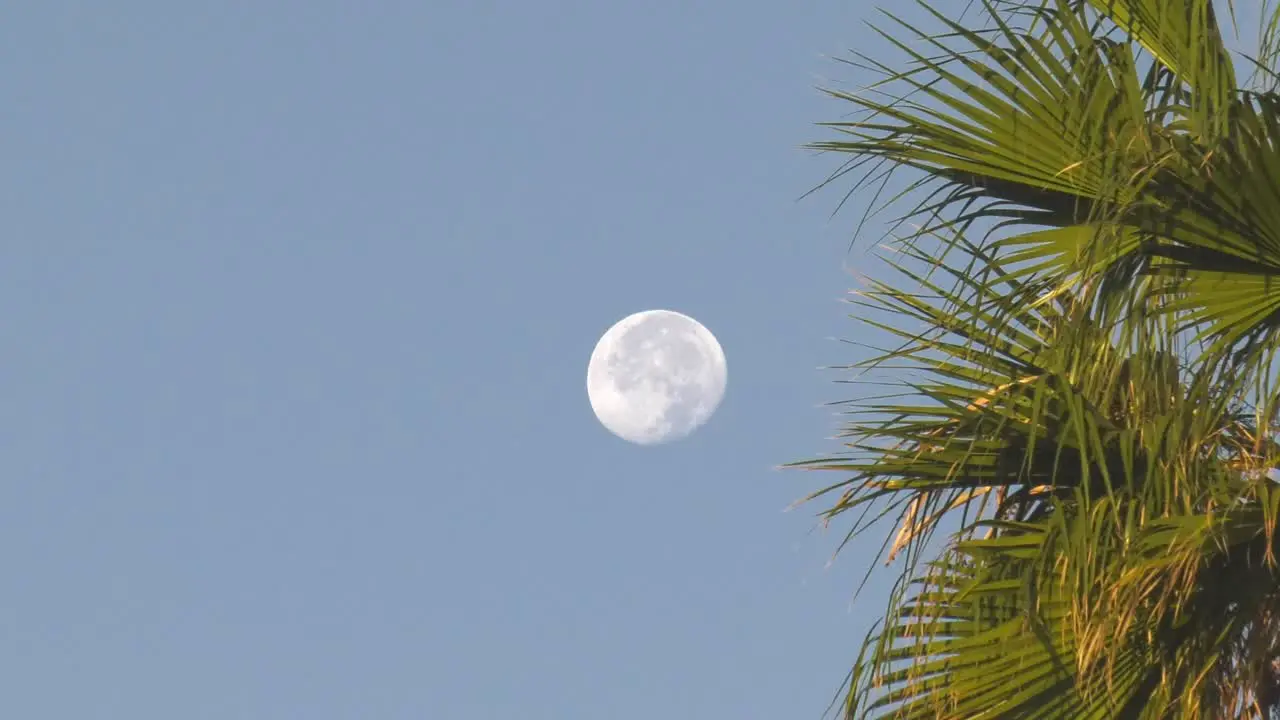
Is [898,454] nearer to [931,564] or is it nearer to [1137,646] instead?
[931,564]

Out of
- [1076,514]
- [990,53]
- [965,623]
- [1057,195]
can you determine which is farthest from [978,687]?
[990,53]

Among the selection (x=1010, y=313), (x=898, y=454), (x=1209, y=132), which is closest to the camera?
(x=1209, y=132)

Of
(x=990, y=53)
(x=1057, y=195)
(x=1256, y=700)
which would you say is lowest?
(x=1256, y=700)

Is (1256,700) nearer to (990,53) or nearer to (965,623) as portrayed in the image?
(965,623)

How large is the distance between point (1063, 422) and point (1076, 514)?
229 millimetres

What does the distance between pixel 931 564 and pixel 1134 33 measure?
1379 millimetres

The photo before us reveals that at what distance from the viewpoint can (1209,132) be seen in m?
3.91

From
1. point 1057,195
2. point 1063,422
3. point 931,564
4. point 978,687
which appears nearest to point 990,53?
point 1057,195

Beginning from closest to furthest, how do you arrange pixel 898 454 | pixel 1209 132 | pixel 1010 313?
pixel 1209 132 < pixel 1010 313 < pixel 898 454

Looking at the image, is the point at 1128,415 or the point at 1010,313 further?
the point at 1128,415

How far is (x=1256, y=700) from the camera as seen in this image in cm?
412

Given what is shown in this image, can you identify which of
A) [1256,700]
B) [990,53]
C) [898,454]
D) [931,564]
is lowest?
[1256,700]

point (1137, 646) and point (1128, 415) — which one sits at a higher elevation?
point (1128, 415)

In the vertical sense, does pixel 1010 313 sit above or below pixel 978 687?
above
